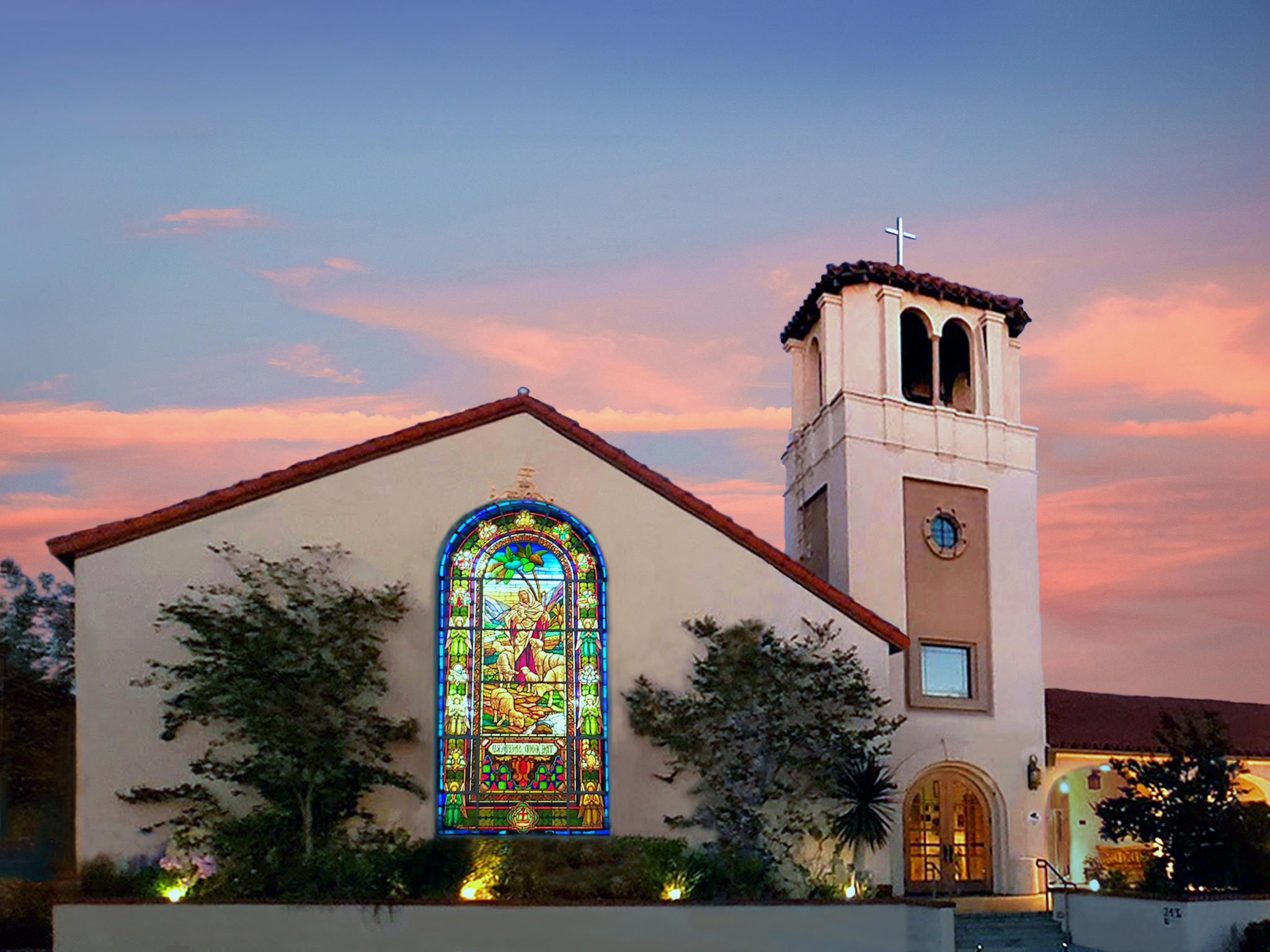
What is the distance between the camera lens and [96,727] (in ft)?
72.4

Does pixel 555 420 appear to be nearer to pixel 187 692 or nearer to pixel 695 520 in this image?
pixel 695 520

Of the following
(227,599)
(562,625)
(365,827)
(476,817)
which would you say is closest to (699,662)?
(562,625)

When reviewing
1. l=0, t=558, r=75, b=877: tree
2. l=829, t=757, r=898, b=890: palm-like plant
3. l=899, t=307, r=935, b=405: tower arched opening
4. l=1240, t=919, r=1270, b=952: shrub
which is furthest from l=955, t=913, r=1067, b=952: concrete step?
l=0, t=558, r=75, b=877: tree

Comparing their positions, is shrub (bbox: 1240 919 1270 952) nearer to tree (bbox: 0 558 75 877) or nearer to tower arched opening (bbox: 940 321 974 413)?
tower arched opening (bbox: 940 321 974 413)

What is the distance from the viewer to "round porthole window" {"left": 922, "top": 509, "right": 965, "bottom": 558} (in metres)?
30.6

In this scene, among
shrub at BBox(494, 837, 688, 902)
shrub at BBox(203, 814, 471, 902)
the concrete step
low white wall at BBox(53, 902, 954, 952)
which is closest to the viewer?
low white wall at BBox(53, 902, 954, 952)

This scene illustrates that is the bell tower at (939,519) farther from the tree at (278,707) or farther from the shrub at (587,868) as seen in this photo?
the tree at (278,707)

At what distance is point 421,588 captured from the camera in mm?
23844

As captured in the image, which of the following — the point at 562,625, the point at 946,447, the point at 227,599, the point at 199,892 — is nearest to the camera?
the point at 199,892

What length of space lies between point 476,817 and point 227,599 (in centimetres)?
490

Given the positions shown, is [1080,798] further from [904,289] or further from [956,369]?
[904,289]

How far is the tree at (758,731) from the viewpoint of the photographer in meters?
23.9

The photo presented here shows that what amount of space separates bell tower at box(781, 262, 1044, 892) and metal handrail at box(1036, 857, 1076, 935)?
Result: 1.03ft

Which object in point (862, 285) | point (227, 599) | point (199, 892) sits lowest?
point (199, 892)
